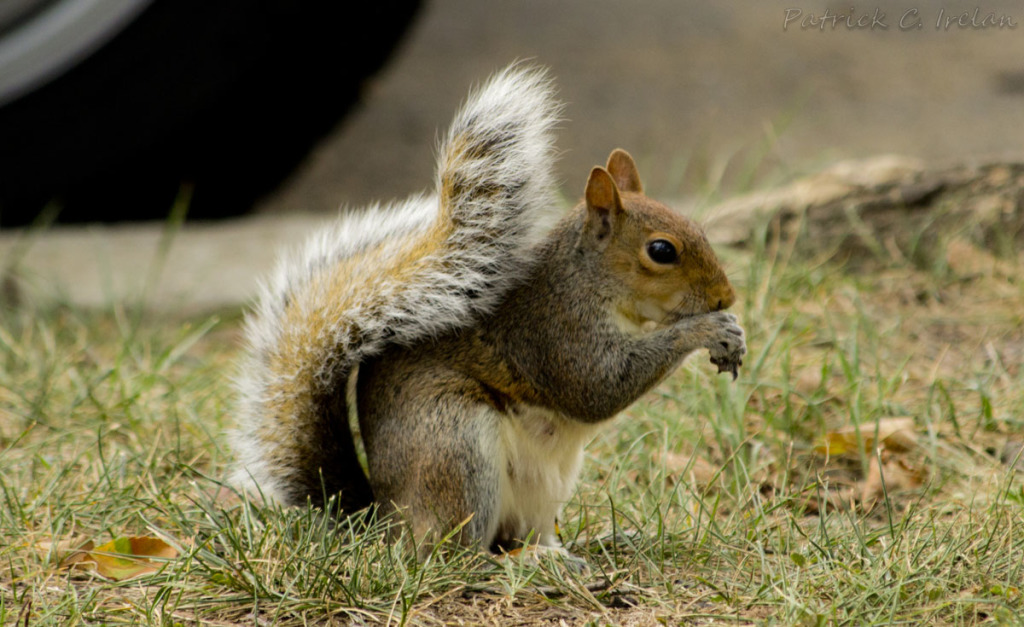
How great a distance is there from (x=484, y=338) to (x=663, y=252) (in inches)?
13.5

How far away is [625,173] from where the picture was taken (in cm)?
226

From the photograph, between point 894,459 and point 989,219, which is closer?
point 894,459

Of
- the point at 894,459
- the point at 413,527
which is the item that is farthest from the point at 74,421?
the point at 894,459

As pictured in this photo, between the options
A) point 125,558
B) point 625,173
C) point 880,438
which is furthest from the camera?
point 880,438

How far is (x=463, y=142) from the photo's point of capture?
6.47 feet

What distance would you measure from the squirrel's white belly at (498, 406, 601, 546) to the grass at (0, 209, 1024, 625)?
0.10 m

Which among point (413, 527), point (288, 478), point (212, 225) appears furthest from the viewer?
point (212, 225)

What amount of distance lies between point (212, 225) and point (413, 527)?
254 centimetres

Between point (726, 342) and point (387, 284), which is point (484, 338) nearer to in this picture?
point (387, 284)

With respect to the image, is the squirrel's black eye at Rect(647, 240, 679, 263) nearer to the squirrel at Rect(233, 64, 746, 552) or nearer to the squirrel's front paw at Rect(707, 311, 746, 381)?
the squirrel at Rect(233, 64, 746, 552)

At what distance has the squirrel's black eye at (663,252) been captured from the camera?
6.66ft

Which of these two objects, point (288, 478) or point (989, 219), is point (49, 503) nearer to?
point (288, 478)

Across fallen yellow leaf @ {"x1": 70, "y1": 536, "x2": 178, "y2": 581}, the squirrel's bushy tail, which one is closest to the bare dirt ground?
the squirrel's bushy tail

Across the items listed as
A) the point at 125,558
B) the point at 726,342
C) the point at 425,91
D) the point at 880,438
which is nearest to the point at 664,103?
the point at 425,91
